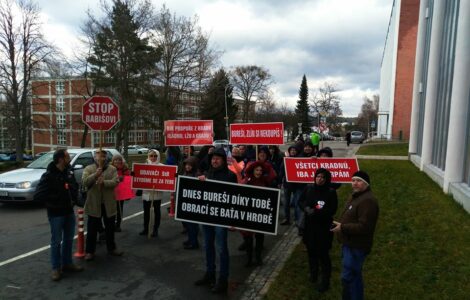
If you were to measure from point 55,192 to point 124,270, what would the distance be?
1.67 metres

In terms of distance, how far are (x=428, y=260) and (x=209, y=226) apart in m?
3.60

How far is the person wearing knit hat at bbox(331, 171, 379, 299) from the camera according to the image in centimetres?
389

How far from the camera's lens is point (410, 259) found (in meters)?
5.82

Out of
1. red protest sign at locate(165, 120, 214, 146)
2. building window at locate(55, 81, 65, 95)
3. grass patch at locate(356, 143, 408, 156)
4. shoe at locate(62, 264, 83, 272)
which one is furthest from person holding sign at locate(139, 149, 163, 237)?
building window at locate(55, 81, 65, 95)

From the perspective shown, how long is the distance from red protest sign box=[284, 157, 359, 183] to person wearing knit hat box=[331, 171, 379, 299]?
113 inches

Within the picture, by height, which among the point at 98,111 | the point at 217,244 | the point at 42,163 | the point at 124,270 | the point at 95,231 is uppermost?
the point at 98,111

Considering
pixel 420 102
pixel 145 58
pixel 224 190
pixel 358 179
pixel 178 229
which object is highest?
pixel 145 58

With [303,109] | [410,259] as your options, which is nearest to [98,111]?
[410,259]

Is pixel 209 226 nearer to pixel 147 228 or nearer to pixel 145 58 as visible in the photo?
pixel 147 228

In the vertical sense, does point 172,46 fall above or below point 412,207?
above

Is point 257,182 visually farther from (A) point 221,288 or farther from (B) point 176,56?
(B) point 176,56

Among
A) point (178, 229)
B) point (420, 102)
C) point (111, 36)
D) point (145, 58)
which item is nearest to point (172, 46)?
point (145, 58)

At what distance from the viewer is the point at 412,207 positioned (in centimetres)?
920

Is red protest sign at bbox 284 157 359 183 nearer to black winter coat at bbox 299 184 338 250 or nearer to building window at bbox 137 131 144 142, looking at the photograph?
black winter coat at bbox 299 184 338 250
